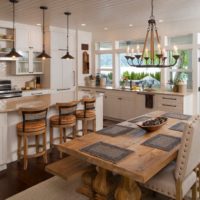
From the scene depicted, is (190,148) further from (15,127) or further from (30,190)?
(15,127)

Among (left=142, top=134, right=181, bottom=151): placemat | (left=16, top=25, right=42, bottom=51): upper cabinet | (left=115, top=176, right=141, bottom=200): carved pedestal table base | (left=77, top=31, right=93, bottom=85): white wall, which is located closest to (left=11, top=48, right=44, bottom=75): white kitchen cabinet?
(left=16, top=25, right=42, bottom=51): upper cabinet

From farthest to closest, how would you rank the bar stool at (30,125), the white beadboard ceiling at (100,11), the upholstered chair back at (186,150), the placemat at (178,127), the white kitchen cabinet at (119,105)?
the white kitchen cabinet at (119,105) < the white beadboard ceiling at (100,11) < the bar stool at (30,125) < the placemat at (178,127) < the upholstered chair back at (186,150)

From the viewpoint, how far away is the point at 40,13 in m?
5.18

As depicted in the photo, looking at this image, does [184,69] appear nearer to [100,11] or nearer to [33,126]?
[100,11]

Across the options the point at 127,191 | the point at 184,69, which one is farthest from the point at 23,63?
the point at 127,191

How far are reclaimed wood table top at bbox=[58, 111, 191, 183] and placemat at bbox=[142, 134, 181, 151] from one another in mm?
57

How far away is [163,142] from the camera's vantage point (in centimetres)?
263

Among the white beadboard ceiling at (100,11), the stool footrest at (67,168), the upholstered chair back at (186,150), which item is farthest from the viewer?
the white beadboard ceiling at (100,11)

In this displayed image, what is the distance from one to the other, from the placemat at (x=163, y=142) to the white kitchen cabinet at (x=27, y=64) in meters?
4.79

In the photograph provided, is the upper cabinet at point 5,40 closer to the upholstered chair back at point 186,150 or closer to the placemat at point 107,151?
the placemat at point 107,151

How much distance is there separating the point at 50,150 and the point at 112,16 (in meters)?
3.30

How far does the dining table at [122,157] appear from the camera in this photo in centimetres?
209

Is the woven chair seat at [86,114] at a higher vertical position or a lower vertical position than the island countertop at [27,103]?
lower

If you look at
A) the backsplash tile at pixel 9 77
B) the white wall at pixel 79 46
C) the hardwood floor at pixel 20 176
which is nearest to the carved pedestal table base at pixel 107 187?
the hardwood floor at pixel 20 176
